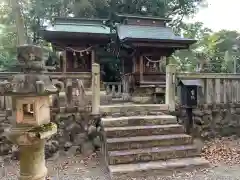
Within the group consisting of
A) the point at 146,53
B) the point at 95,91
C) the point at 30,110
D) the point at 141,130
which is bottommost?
the point at 141,130

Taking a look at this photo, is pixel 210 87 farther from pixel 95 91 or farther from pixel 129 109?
pixel 95 91

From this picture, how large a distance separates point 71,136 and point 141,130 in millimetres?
1993

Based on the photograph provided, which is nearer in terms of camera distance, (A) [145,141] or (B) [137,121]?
(A) [145,141]

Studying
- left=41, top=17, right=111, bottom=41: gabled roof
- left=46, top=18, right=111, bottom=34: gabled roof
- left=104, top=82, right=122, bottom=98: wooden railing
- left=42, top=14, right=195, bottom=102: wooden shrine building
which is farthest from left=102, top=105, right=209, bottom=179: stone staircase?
left=46, top=18, right=111, bottom=34: gabled roof

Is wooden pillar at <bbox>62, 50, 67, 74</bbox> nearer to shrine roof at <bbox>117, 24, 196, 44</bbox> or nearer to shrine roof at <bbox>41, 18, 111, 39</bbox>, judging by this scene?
shrine roof at <bbox>41, 18, 111, 39</bbox>

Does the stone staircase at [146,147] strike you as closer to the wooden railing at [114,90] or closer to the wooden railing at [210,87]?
the wooden railing at [210,87]

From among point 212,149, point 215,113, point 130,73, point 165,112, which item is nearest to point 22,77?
point 165,112

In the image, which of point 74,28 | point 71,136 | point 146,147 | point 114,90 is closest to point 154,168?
point 146,147

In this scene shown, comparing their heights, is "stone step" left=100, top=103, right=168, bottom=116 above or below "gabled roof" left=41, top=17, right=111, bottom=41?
below

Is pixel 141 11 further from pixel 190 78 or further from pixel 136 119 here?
pixel 136 119

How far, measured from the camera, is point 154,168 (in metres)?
4.91

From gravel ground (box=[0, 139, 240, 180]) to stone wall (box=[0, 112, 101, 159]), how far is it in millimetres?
228

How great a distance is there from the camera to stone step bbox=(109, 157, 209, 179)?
4.72 m

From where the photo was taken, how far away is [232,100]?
7.64 metres
